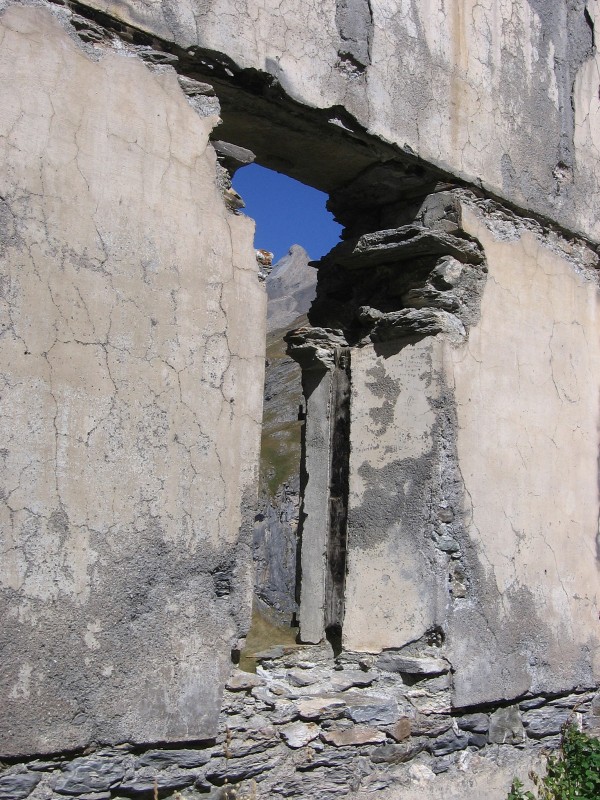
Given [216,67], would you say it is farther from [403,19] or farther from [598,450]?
[598,450]

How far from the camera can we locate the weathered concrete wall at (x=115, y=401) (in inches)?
118

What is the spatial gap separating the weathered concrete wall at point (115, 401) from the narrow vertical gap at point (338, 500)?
3.09ft

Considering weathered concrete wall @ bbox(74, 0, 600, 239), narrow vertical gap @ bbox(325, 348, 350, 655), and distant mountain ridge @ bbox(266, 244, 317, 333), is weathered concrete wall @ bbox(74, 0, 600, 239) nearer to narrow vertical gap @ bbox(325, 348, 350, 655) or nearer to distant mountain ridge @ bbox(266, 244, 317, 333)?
narrow vertical gap @ bbox(325, 348, 350, 655)

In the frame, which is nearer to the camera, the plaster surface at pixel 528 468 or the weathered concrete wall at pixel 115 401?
the weathered concrete wall at pixel 115 401

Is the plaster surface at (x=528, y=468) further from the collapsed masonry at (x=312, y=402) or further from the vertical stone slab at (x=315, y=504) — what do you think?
the vertical stone slab at (x=315, y=504)

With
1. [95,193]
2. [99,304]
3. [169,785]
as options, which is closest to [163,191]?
[95,193]

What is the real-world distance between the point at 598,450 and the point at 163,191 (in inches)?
120

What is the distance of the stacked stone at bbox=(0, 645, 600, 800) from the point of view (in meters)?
3.11

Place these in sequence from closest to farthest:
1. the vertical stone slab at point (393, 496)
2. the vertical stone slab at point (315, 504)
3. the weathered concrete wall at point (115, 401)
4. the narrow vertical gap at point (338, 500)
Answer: the weathered concrete wall at point (115, 401), the vertical stone slab at point (393, 496), the narrow vertical gap at point (338, 500), the vertical stone slab at point (315, 504)

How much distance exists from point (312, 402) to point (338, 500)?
538 millimetres

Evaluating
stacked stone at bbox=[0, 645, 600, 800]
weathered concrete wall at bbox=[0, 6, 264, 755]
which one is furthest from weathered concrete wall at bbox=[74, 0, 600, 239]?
stacked stone at bbox=[0, 645, 600, 800]

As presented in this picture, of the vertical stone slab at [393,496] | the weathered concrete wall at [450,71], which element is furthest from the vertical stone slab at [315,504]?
the weathered concrete wall at [450,71]

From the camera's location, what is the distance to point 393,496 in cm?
431

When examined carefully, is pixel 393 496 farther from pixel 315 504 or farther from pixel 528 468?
pixel 528 468
